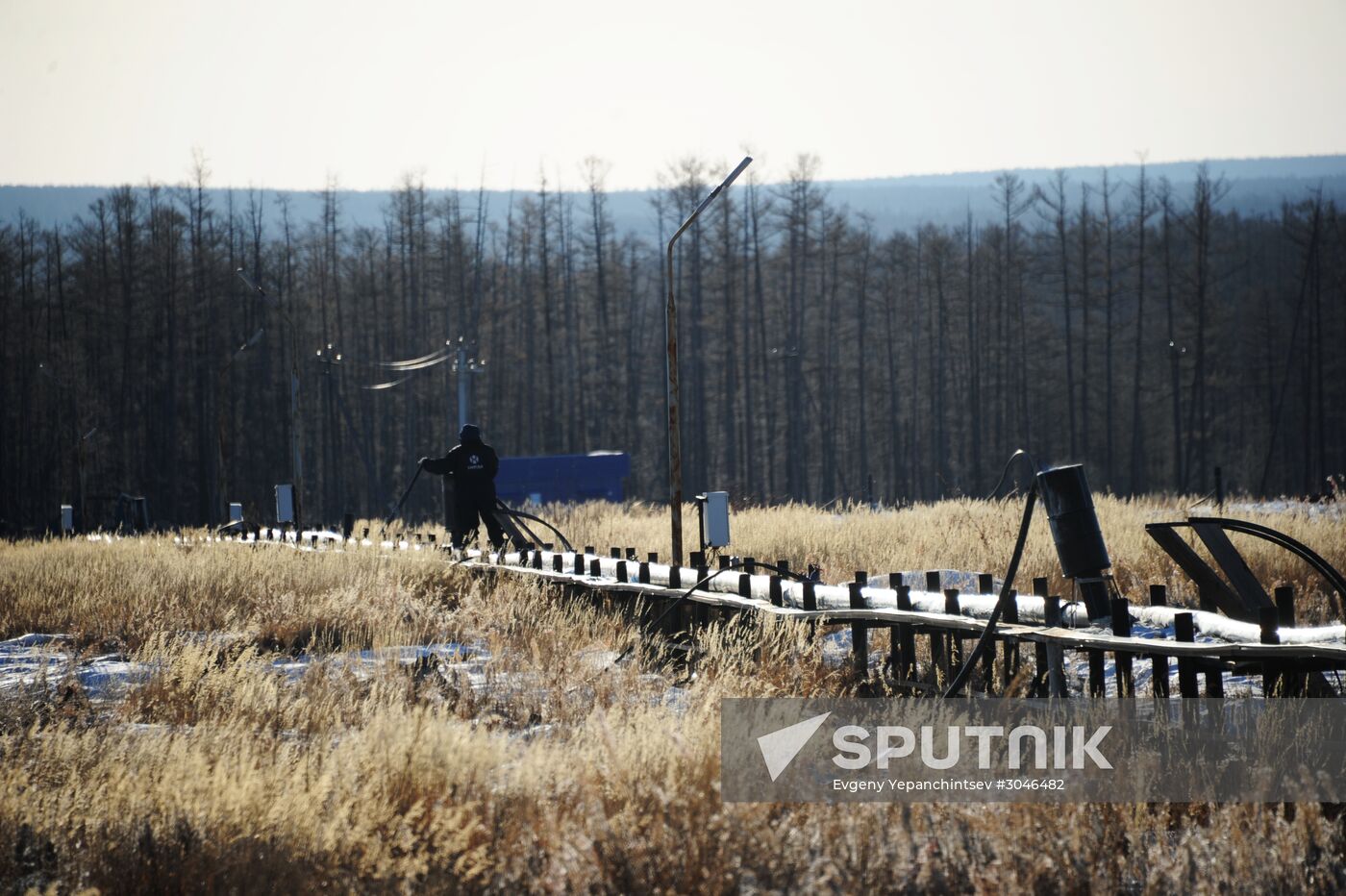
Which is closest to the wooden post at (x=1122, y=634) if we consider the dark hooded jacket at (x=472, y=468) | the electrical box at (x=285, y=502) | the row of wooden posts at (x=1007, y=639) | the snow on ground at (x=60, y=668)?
the row of wooden posts at (x=1007, y=639)

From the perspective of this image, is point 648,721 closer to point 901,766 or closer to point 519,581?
point 901,766

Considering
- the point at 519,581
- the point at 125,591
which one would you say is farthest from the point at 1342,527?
the point at 125,591

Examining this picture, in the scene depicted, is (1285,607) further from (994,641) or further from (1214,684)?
(994,641)

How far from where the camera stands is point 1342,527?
14312 millimetres

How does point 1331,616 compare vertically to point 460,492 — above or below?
below

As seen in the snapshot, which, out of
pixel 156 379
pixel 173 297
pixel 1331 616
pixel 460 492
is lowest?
pixel 1331 616

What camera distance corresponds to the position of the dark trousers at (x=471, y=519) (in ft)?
48.2

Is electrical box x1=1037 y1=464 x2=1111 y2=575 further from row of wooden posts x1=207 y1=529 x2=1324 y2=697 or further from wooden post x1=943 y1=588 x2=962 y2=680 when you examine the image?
wooden post x1=943 y1=588 x2=962 y2=680

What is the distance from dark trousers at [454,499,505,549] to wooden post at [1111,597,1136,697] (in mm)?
A: 9279

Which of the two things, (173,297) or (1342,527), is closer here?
Result: (1342,527)

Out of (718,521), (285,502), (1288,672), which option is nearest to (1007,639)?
(1288,672)

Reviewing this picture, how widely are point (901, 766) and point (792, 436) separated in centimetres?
4928

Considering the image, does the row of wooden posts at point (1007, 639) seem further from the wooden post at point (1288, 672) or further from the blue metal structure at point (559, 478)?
the blue metal structure at point (559, 478)

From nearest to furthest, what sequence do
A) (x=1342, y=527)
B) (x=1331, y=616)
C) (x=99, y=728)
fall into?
(x=99, y=728), (x=1331, y=616), (x=1342, y=527)
